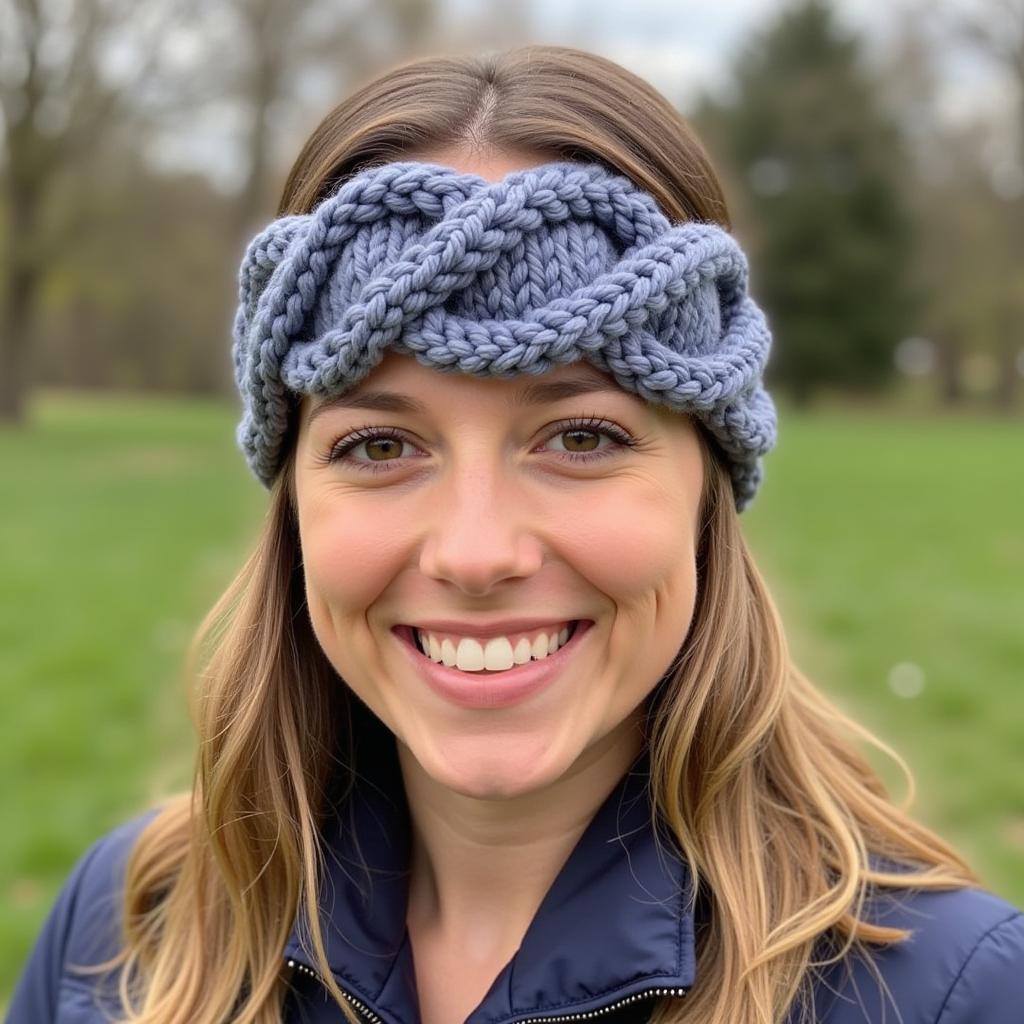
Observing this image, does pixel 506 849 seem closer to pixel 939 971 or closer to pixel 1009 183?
pixel 939 971

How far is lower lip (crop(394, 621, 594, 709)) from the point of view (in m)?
1.69

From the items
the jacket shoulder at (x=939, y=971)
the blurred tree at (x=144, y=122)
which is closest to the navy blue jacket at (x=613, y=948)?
the jacket shoulder at (x=939, y=971)

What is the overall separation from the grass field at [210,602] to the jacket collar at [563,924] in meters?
1.82

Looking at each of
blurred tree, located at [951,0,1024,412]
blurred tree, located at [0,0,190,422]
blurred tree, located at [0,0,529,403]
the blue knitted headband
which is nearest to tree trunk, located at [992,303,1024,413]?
blurred tree, located at [951,0,1024,412]

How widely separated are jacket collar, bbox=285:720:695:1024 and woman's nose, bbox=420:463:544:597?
1.62 feet

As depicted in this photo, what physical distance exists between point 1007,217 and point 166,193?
22.1 metres

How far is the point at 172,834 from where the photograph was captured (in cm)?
219

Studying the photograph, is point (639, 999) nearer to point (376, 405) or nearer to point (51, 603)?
point (376, 405)

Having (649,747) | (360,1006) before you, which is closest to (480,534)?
(649,747)

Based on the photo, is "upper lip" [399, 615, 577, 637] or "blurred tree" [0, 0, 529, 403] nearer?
"upper lip" [399, 615, 577, 637]

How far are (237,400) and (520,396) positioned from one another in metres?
25.1

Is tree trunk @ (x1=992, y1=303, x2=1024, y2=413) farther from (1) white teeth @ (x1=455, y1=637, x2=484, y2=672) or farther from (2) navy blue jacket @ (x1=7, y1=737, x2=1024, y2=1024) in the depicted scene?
(1) white teeth @ (x1=455, y1=637, x2=484, y2=672)

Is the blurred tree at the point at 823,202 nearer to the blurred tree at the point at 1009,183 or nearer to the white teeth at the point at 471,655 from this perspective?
the blurred tree at the point at 1009,183

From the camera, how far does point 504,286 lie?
1615mm
